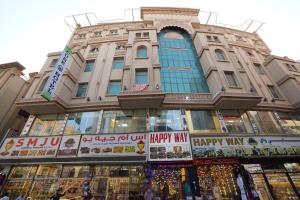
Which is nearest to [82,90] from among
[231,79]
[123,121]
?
[123,121]

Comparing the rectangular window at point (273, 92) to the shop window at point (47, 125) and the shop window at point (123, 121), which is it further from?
the shop window at point (47, 125)

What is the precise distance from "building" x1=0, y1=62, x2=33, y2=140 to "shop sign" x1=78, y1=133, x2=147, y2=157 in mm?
8980

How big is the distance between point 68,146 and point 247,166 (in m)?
13.8

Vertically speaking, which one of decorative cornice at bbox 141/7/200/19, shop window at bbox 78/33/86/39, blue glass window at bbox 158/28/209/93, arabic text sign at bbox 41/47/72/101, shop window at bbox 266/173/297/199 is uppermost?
decorative cornice at bbox 141/7/200/19

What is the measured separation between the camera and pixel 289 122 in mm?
15297

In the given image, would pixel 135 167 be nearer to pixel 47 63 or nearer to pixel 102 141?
pixel 102 141

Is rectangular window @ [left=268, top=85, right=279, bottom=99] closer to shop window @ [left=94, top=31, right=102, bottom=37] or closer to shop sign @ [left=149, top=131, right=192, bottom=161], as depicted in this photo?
shop sign @ [left=149, top=131, right=192, bottom=161]

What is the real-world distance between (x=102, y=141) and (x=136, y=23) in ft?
58.8

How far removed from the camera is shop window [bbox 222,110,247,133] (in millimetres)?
13844

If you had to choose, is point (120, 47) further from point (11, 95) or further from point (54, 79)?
point (11, 95)

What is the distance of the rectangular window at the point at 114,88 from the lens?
15816mm

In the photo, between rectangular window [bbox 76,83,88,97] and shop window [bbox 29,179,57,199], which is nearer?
shop window [bbox 29,179,57,199]

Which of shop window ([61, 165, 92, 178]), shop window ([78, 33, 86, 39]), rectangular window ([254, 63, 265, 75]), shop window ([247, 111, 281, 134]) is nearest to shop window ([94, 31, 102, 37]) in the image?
shop window ([78, 33, 86, 39])

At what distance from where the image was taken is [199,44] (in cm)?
1888
